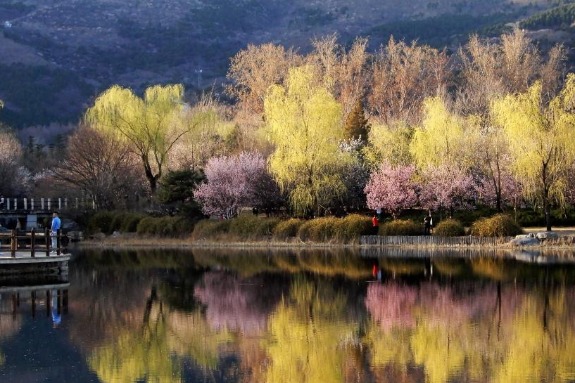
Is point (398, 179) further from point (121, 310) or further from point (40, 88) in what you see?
point (40, 88)

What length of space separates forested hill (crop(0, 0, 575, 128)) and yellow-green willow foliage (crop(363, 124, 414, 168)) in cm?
7908

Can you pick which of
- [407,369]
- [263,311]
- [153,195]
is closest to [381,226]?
[153,195]

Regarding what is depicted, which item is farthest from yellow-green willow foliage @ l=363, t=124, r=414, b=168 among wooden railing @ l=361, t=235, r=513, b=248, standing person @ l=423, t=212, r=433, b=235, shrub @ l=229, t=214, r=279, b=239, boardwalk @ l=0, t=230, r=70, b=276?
boardwalk @ l=0, t=230, r=70, b=276

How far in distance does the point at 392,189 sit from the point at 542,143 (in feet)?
26.2

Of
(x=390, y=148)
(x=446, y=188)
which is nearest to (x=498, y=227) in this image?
(x=446, y=188)

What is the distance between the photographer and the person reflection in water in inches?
1025

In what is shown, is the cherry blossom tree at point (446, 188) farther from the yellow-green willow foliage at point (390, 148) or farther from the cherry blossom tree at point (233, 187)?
the cherry blossom tree at point (233, 187)

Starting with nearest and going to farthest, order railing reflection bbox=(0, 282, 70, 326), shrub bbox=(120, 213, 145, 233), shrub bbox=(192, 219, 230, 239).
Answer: railing reflection bbox=(0, 282, 70, 326) < shrub bbox=(192, 219, 230, 239) < shrub bbox=(120, 213, 145, 233)

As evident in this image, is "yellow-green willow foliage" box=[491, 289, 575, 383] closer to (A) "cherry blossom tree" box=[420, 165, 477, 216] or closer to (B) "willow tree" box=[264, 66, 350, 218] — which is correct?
(A) "cherry blossom tree" box=[420, 165, 477, 216]

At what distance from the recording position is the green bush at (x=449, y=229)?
156 ft

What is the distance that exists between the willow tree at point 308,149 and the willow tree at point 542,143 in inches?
360

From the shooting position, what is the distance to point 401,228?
1921 inches

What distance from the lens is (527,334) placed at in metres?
23.0

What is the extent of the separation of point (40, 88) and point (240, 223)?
94937 mm
